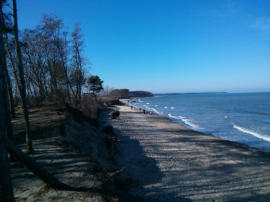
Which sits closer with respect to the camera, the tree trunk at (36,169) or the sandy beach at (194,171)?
the tree trunk at (36,169)

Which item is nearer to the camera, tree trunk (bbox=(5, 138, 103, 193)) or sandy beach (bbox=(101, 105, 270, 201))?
tree trunk (bbox=(5, 138, 103, 193))

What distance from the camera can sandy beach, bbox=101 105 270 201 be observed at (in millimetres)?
6296

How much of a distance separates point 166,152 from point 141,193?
5533 mm

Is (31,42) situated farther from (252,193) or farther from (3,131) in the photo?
(252,193)

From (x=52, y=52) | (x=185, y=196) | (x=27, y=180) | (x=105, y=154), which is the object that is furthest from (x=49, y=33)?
(x=185, y=196)

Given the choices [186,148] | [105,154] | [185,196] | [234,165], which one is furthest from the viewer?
[186,148]

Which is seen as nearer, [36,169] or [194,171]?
[36,169]

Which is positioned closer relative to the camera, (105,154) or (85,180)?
(85,180)

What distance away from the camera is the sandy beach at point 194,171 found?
630 centimetres

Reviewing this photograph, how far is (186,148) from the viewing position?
1218 centimetres

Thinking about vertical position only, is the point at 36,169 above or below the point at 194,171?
above

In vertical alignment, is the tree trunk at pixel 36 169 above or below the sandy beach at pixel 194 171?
above

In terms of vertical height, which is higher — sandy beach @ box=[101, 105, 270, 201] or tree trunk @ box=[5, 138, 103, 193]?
tree trunk @ box=[5, 138, 103, 193]

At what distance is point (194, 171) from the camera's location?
27.3 feet
